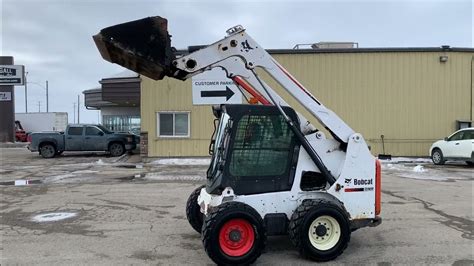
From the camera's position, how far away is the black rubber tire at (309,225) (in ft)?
19.4

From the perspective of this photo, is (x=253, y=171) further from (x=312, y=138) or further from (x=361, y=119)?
(x=361, y=119)

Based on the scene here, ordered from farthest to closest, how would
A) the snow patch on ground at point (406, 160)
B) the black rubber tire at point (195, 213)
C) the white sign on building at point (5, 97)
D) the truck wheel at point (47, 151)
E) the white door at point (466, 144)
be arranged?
the white sign on building at point (5, 97) < the truck wheel at point (47, 151) < the snow patch on ground at point (406, 160) < the white door at point (466, 144) < the black rubber tire at point (195, 213)

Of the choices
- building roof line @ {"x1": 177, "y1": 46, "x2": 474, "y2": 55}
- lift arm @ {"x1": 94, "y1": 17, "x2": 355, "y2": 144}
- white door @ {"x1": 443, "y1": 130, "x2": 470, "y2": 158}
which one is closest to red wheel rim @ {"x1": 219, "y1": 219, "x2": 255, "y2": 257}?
lift arm @ {"x1": 94, "y1": 17, "x2": 355, "y2": 144}

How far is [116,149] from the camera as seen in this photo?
25.4 m

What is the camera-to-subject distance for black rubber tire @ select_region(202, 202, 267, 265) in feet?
18.5

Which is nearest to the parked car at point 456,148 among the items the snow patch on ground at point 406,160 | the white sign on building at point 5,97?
the snow patch on ground at point 406,160

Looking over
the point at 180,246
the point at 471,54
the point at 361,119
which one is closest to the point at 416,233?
the point at 180,246

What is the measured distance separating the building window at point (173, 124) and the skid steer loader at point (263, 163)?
1666cm

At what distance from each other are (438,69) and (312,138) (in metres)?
18.8

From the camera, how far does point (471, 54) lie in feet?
75.2

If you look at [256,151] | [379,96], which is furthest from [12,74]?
[256,151]

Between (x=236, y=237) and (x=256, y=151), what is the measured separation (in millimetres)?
1111

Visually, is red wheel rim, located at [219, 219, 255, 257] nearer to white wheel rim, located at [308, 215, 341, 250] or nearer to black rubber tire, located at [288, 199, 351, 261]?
black rubber tire, located at [288, 199, 351, 261]

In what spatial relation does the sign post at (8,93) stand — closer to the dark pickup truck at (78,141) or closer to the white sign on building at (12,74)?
the white sign on building at (12,74)
